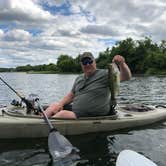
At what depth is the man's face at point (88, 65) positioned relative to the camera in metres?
7.59

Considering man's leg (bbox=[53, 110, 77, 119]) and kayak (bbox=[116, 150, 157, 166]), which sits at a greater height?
man's leg (bbox=[53, 110, 77, 119])

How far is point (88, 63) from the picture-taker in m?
7.66

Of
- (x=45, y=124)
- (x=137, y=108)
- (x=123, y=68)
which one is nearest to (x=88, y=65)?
(x=123, y=68)

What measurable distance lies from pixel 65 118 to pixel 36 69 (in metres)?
141

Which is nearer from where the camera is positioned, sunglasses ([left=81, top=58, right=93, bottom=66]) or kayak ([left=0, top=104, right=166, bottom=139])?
sunglasses ([left=81, top=58, right=93, bottom=66])

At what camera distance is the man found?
300 inches

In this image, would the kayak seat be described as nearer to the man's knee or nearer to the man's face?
the man's knee

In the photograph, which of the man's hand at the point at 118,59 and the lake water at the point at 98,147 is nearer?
the lake water at the point at 98,147

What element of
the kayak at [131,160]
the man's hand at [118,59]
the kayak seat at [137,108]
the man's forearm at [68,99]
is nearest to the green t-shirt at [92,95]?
the man's forearm at [68,99]

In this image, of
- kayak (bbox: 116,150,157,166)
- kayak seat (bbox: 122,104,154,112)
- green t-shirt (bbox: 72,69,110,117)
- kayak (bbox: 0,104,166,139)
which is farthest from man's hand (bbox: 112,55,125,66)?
kayak seat (bbox: 122,104,154,112)

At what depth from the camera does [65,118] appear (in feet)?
26.2

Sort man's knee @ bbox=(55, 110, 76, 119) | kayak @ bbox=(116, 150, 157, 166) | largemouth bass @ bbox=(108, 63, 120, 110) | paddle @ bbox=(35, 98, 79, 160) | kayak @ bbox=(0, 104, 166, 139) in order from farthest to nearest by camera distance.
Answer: man's knee @ bbox=(55, 110, 76, 119) → kayak @ bbox=(0, 104, 166, 139) → largemouth bass @ bbox=(108, 63, 120, 110) → paddle @ bbox=(35, 98, 79, 160) → kayak @ bbox=(116, 150, 157, 166)

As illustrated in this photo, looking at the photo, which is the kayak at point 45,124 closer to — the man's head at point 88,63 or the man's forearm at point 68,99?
the man's forearm at point 68,99

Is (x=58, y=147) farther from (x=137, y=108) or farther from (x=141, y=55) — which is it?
(x=141, y=55)
